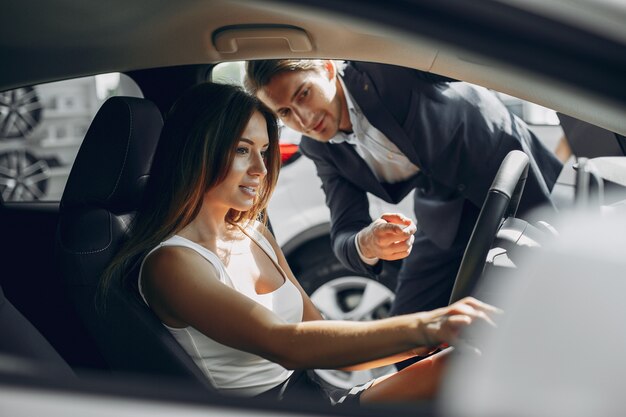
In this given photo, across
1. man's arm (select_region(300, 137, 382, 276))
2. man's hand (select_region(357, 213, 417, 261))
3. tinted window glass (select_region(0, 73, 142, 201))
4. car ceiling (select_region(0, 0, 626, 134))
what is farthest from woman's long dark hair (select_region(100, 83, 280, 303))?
tinted window glass (select_region(0, 73, 142, 201))

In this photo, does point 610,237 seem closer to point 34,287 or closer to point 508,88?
point 508,88

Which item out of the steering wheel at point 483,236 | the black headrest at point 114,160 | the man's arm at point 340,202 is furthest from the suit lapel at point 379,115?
the black headrest at point 114,160

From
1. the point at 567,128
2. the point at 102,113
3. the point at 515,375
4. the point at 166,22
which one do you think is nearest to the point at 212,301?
the point at 102,113

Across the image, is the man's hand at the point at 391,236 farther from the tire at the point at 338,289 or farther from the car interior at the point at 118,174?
the tire at the point at 338,289

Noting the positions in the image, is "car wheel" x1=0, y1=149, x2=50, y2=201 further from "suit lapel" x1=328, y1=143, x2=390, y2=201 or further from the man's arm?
"suit lapel" x1=328, y1=143, x2=390, y2=201

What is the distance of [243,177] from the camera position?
192 cm

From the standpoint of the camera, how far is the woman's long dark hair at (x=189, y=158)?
6.10 ft

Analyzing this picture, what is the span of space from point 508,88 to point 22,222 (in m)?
1.37

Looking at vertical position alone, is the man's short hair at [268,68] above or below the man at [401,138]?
above

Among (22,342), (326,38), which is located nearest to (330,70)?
(326,38)

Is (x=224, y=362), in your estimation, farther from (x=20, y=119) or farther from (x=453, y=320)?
(x=20, y=119)

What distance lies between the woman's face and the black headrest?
17cm

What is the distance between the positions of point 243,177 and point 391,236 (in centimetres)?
39

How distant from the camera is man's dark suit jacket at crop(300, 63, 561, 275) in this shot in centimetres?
235
